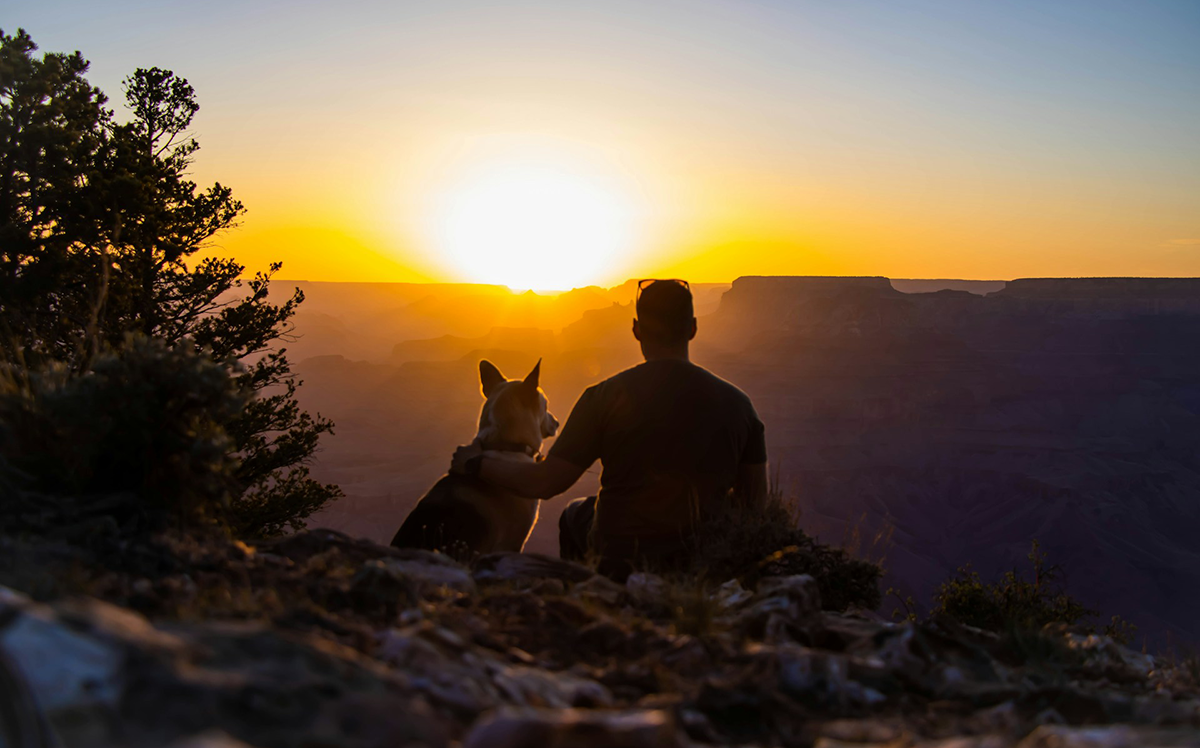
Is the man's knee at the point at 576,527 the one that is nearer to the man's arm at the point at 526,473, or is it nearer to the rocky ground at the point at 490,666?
the man's arm at the point at 526,473

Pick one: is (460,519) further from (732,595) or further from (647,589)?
(732,595)

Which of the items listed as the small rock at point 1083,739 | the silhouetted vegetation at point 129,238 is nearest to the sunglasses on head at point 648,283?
the small rock at point 1083,739

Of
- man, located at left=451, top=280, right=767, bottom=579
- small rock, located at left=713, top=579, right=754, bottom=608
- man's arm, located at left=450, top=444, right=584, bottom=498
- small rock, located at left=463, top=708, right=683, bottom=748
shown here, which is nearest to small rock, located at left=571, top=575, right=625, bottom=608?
small rock, located at left=713, top=579, right=754, bottom=608

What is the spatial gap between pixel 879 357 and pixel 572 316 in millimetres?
103550

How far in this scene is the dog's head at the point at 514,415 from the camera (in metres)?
6.11

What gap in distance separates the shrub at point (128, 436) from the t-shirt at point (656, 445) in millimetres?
2014

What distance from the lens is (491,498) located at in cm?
589

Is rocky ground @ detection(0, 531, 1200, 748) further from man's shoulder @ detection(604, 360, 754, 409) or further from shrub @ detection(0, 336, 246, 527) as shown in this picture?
man's shoulder @ detection(604, 360, 754, 409)

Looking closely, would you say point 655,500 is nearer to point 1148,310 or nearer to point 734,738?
point 734,738

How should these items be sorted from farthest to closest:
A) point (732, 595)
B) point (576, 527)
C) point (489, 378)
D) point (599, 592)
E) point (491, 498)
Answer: point (489, 378) < point (491, 498) < point (576, 527) < point (732, 595) < point (599, 592)

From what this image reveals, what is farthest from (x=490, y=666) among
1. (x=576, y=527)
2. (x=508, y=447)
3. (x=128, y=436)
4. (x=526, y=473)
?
(x=508, y=447)

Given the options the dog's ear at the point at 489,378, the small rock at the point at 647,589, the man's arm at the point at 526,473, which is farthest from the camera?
the dog's ear at the point at 489,378

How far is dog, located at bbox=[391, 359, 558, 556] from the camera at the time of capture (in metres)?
5.57

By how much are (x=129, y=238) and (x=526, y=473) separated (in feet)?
48.9
